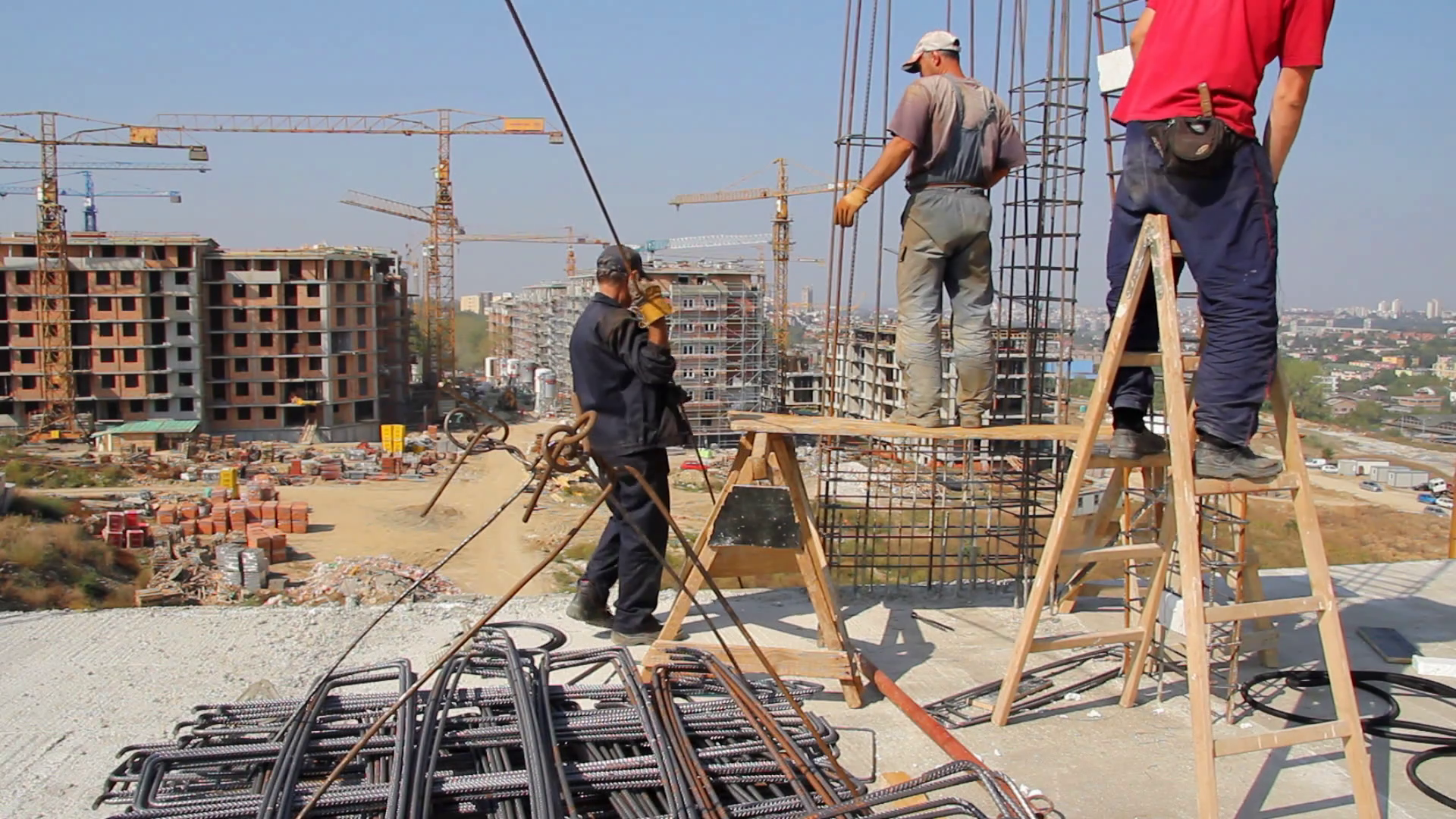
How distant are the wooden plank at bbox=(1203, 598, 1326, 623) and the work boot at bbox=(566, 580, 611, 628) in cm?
308

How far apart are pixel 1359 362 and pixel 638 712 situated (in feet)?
275

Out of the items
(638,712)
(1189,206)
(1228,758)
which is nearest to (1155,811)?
(1228,758)

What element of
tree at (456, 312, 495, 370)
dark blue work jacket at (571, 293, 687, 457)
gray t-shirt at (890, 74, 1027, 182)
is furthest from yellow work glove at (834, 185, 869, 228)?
tree at (456, 312, 495, 370)

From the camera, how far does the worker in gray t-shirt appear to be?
489 centimetres

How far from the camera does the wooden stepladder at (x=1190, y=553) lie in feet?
10.6

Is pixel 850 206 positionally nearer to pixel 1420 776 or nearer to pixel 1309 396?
pixel 1420 776

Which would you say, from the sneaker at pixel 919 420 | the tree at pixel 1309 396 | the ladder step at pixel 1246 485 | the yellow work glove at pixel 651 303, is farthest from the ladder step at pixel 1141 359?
the tree at pixel 1309 396

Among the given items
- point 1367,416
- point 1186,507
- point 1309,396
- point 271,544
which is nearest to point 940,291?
point 1186,507

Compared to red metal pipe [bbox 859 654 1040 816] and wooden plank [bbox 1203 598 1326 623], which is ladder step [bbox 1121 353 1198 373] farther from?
red metal pipe [bbox 859 654 1040 816]

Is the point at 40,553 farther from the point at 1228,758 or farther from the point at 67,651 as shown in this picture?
the point at 1228,758

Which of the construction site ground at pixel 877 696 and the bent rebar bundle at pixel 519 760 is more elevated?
the bent rebar bundle at pixel 519 760

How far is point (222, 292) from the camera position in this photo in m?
51.6

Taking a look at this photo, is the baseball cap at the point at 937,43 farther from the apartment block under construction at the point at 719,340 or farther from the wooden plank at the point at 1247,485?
the apartment block under construction at the point at 719,340

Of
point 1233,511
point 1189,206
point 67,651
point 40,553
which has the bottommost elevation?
point 40,553
